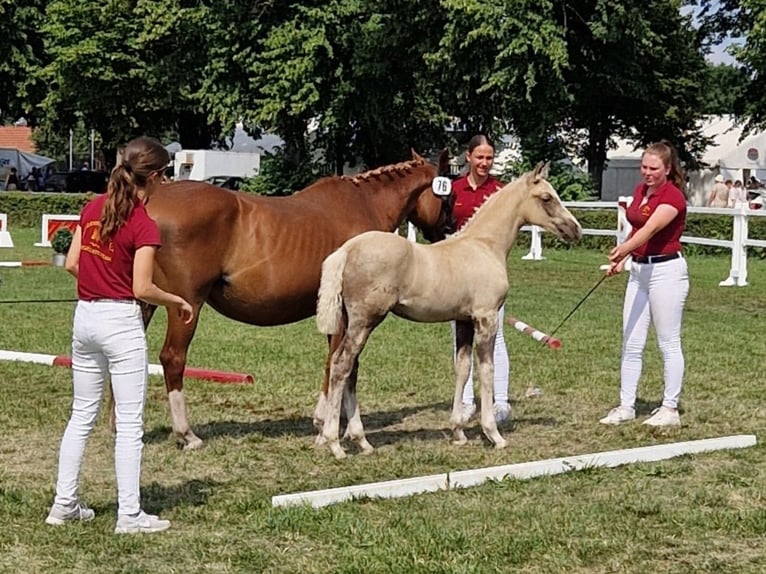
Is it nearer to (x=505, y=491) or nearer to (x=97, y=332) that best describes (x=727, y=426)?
(x=505, y=491)

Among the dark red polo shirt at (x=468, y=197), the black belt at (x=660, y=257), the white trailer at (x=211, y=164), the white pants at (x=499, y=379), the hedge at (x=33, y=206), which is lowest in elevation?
the white pants at (x=499, y=379)

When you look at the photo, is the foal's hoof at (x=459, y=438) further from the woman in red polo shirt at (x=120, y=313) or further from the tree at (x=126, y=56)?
the tree at (x=126, y=56)

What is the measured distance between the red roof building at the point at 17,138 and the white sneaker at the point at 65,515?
113227mm

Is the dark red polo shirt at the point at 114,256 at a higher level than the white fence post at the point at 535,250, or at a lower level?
higher

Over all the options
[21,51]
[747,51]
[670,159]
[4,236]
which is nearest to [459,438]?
[670,159]

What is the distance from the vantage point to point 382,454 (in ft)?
26.0

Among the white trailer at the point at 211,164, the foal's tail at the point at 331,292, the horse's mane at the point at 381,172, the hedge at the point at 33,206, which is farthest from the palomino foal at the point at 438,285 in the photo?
the white trailer at the point at 211,164

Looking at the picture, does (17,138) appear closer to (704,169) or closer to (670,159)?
(704,169)

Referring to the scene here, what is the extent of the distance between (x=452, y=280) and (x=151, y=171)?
8.75 feet

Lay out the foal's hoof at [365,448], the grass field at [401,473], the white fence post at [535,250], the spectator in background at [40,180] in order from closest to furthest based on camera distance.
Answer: the grass field at [401,473] → the foal's hoof at [365,448] → the white fence post at [535,250] → the spectator in background at [40,180]

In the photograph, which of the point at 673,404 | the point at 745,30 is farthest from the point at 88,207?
the point at 745,30

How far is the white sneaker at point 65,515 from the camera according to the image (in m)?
6.03

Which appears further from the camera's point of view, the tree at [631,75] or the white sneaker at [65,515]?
the tree at [631,75]

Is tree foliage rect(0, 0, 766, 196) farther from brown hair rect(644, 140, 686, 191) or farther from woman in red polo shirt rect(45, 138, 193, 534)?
woman in red polo shirt rect(45, 138, 193, 534)
